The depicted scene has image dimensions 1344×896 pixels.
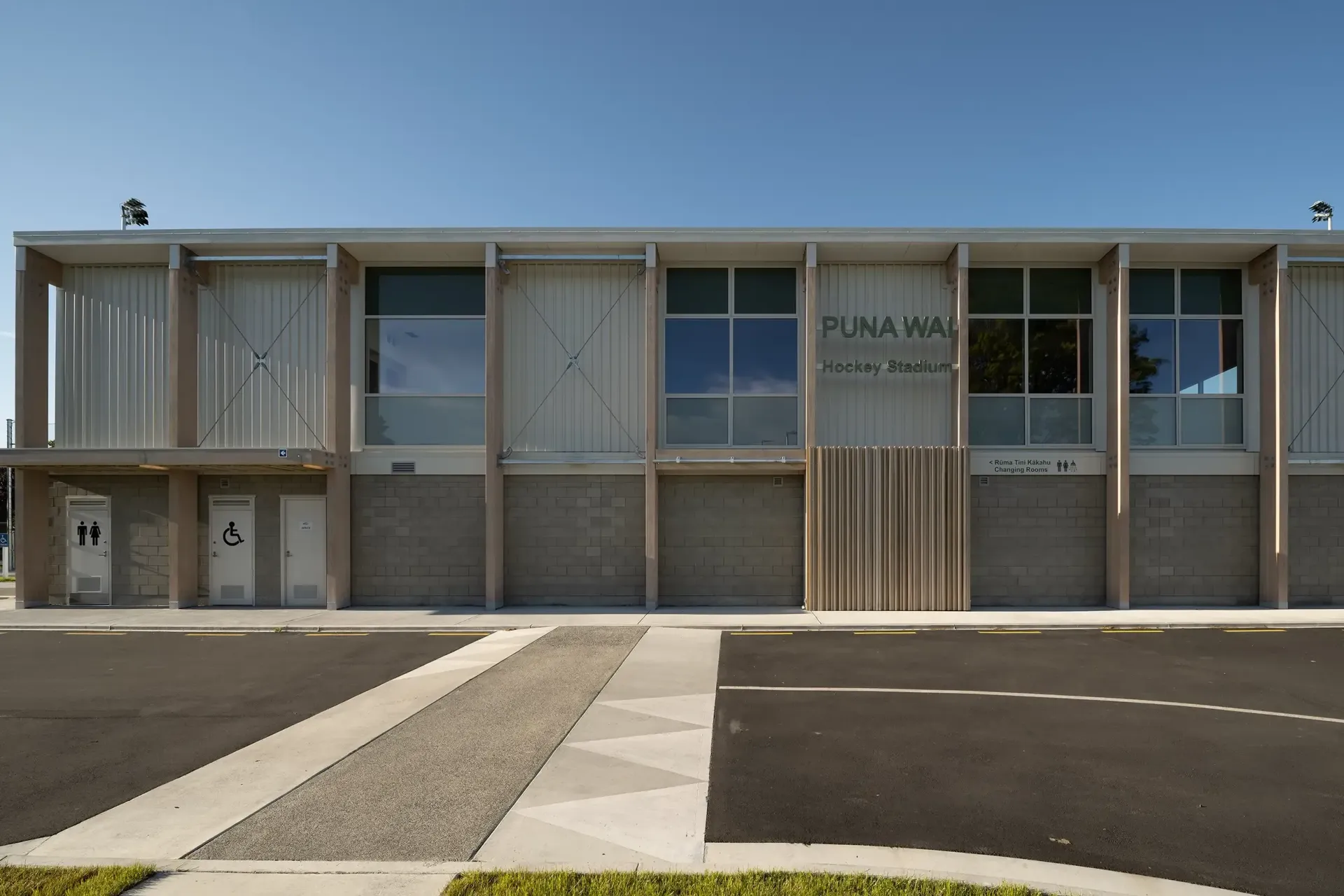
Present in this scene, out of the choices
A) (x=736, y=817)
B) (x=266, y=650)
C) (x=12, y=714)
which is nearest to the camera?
(x=736, y=817)

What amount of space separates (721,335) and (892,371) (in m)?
3.78

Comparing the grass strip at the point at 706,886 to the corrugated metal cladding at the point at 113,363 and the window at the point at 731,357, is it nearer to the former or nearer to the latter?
the window at the point at 731,357

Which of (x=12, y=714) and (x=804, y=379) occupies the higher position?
(x=804, y=379)

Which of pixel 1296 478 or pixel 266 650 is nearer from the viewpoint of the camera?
pixel 266 650

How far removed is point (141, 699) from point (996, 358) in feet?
52.3

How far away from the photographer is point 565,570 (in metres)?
15.6

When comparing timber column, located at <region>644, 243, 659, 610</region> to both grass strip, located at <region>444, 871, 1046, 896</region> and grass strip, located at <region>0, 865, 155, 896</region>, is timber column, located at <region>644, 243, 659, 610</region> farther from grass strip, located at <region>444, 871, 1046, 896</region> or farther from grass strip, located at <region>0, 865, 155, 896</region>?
grass strip, located at <region>0, 865, 155, 896</region>

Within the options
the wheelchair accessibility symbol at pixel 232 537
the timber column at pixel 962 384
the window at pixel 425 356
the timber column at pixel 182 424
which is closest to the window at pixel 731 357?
the timber column at pixel 962 384

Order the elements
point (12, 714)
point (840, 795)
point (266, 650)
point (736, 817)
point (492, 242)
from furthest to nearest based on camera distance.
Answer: point (492, 242) < point (266, 650) < point (12, 714) < point (840, 795) < point (736, 817)

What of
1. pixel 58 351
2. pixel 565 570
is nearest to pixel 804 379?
pixel 565 570

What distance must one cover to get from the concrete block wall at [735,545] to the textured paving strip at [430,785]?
6426mm

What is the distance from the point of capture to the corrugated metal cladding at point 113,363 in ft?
53.0

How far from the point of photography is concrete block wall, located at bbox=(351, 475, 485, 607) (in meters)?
15.6

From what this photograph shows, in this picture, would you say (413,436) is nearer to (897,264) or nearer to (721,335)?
(721,335)
